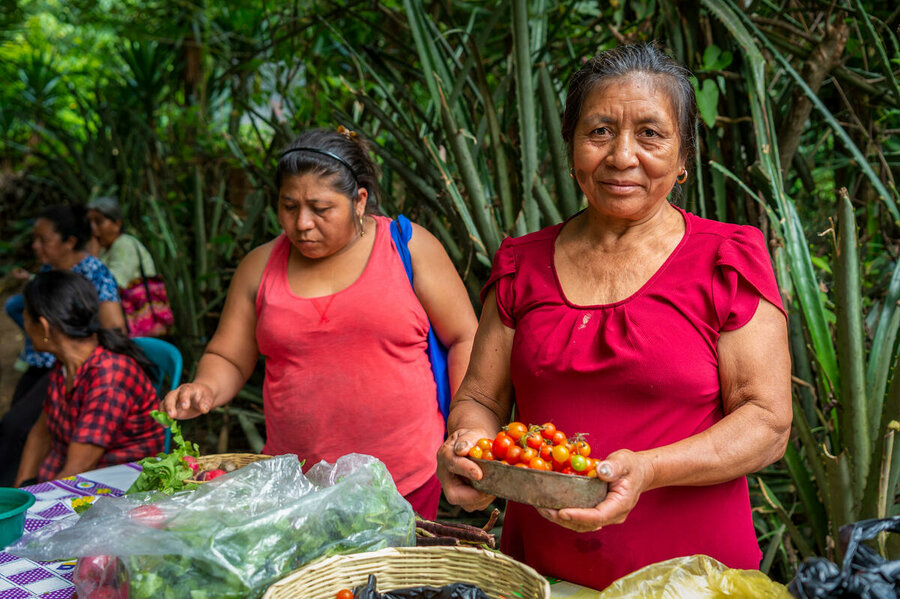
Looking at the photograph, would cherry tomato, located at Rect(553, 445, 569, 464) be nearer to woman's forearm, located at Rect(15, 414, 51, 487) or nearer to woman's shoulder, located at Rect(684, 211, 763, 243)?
woman's shoulder, located at Rect(684, 211, 763, 243)

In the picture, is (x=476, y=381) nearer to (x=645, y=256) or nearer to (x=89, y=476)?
(x=645, y=256)

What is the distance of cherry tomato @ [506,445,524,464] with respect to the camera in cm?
124

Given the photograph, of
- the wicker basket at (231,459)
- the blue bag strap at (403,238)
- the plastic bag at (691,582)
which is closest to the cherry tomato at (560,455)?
the plastic bag at (691,582)

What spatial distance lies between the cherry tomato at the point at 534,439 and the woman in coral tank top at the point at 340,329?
3.03ft

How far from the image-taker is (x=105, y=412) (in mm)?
2838

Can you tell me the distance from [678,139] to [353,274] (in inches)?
42.6

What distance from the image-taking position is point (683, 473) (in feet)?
4.04

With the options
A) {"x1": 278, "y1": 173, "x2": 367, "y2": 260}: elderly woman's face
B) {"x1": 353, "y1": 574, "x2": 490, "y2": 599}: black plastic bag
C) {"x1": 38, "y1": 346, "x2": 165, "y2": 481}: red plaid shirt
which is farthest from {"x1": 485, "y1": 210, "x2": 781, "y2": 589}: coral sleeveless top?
{"x1": 38, "y1": 346, "x2": 165, "y2": 481}: red plaid shirt

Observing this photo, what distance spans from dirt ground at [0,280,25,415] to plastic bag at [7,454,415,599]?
23.7ft

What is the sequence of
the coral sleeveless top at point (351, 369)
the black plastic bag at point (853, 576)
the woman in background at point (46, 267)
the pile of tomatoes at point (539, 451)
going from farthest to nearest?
the woman in background at point (46, 267), the coral sleeveless top at point (351, 369), the pile of tomatoes at point (539, 451), the black plastic bag at point (853, 576)

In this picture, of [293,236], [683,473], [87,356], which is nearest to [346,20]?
[87,356]

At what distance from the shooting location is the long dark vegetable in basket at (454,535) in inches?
61.2

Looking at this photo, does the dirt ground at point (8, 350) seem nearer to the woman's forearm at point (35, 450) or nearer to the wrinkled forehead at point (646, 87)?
the woman's forearm at point (35, 450)

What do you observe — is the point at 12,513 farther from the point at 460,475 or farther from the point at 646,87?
the point at 646,87
